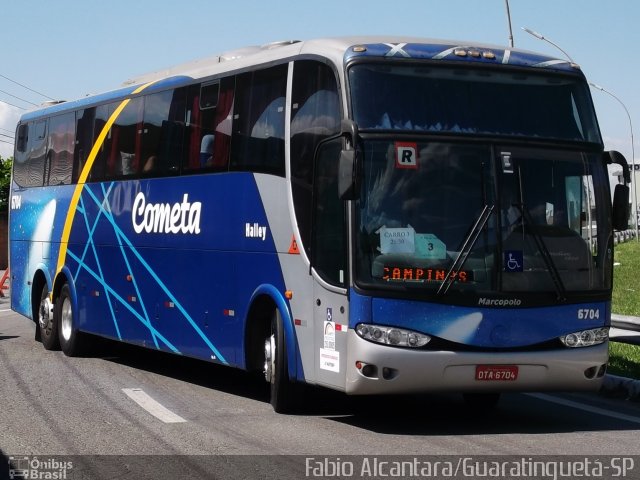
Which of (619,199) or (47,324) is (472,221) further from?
(47,324)

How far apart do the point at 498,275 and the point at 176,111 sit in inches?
221

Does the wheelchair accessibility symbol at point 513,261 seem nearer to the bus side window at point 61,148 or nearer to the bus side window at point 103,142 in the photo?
the bus side window at point 103,142

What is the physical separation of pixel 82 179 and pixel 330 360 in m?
7.84

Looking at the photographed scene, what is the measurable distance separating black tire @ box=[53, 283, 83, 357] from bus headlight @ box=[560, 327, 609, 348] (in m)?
8.75

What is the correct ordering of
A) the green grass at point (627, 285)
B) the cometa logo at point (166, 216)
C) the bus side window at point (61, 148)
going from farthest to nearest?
the green grass at point (627, 285), the bus side window at point (61, 148), the cometa logo at point (166, 216)

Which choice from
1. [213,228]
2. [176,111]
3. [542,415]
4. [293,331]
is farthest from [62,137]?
[542,415]

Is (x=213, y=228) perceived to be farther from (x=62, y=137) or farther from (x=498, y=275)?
(x=62, y=137)

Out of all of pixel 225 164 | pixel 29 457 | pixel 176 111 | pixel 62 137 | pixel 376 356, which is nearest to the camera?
pixel 29 457

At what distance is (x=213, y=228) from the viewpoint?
13.5 meters

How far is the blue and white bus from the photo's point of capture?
10.4 metres

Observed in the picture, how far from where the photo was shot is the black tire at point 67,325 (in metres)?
17.7

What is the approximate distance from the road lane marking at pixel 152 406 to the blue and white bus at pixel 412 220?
97 centimetres

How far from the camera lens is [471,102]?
10.9 metres

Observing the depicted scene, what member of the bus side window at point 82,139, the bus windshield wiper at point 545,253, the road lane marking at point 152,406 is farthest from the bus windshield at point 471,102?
the bus side window at point 82,139
